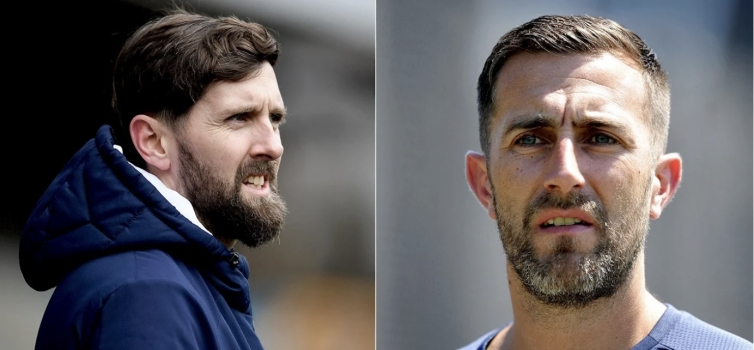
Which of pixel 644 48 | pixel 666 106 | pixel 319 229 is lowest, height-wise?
pixel 319 229

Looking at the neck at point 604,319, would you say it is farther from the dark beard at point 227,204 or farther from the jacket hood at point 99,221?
the jacket hood at point 99,221

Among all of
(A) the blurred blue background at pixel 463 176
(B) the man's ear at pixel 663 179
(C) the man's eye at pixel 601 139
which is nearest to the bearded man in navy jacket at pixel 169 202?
(A) the blurred blue background at pixel 463 176

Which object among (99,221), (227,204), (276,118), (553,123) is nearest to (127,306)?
(99,221)

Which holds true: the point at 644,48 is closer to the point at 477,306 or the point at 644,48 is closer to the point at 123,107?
the point at 477,306

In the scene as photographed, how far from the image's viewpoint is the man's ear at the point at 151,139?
1.88 meters

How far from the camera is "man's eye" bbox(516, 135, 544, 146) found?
1.84m

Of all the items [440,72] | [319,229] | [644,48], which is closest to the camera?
[644,48]

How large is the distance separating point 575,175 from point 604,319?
355 millimetres

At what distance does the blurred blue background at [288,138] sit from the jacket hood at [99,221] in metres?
0.32

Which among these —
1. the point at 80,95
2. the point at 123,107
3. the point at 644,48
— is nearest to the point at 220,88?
the point at 123,107

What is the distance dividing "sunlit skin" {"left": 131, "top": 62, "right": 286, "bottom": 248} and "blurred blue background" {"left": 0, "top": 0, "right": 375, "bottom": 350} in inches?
7.7

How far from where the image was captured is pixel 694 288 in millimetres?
2686

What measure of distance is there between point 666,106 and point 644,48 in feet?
→ 0.48

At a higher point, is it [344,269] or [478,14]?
[478,14]
